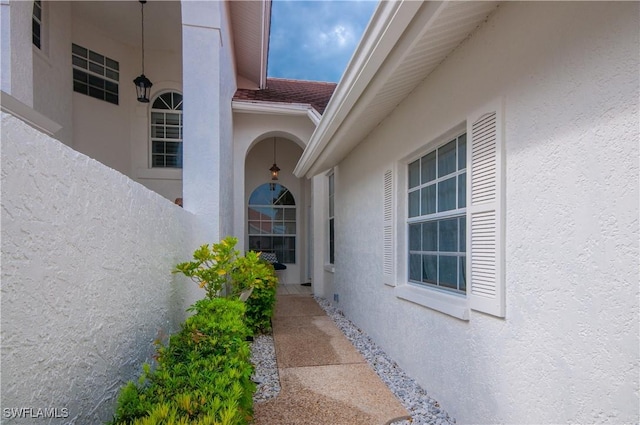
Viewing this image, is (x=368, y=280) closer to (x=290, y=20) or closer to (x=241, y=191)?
(x=241, y=191)

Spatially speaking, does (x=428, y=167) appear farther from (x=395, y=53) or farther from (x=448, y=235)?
(x=395, y=53)

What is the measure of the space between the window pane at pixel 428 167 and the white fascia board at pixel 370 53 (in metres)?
1.04

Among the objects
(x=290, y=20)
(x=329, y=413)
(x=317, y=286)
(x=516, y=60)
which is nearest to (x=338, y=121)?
(x=516, y=60)

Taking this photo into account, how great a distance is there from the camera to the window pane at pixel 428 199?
3596mm

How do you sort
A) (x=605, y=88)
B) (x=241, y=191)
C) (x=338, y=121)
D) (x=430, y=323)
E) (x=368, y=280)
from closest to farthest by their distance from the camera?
(x=605, y=88) < (x=430, y=323) < (x=338, y=121) < (x=368, y=280) < (x=241, y=191)

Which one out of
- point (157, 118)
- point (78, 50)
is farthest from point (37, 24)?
point (157, 118)

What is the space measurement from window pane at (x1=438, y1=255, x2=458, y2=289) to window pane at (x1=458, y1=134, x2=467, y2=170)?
0.89 meters

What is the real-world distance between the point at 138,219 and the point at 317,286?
7.00m

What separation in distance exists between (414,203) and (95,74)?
321 inches

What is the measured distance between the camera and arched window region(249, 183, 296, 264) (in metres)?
11.3

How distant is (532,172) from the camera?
2.13m

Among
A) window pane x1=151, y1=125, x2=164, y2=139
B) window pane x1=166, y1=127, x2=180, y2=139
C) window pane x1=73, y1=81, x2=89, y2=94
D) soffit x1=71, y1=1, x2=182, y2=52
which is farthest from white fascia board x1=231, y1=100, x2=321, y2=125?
window pane x1=73, y1=81, x2=89, y2=94

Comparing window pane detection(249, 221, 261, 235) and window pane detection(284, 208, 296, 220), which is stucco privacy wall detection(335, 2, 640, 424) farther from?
window pane detection(249, 221, 261, 235)

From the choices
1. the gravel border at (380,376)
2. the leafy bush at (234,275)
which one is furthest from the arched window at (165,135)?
the gravel border at (380,376)
